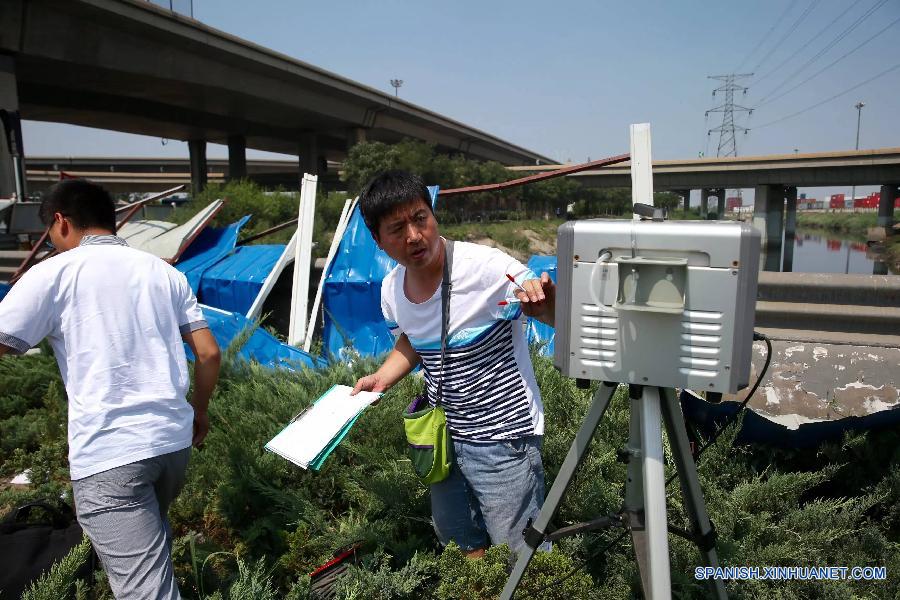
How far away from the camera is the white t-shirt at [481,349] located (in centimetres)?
187

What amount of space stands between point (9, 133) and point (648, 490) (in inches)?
789

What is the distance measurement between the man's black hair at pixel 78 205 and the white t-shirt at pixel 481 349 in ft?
3.74

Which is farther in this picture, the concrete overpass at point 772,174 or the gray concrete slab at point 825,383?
the concrete overpass at point 772,174

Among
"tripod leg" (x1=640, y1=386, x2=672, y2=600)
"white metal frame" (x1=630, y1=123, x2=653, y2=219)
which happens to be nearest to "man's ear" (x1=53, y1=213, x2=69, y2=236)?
"tripod leg" (x1=640, y1=386, x2=672, y2=600)

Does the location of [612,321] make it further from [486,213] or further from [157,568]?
[486,213]

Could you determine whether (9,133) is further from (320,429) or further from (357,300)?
(320,429)

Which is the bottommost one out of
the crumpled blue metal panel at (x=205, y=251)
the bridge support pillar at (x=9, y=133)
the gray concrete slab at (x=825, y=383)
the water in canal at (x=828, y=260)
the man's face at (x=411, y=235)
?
the water in canal at (x=828, y=260)

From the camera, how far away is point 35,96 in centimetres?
2322

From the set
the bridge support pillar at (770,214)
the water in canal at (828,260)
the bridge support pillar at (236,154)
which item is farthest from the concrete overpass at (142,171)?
the water in canal at (828,260)

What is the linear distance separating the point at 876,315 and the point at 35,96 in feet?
95.2

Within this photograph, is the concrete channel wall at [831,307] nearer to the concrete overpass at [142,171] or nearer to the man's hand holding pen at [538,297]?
the man's hand holding pen at [538,297]

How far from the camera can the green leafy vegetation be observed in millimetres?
2049

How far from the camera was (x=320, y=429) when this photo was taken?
191 cm

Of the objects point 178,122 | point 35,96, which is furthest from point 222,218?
point 178,122
